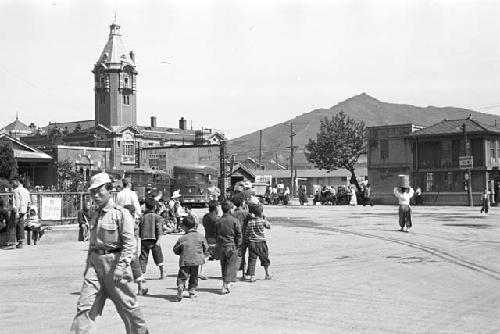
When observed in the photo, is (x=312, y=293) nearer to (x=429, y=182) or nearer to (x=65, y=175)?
(x=429, y=182)

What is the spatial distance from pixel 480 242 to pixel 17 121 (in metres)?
135

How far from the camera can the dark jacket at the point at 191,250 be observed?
31.3ft

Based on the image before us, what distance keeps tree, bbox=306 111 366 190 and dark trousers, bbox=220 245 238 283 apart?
188 ft

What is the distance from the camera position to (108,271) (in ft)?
20.7

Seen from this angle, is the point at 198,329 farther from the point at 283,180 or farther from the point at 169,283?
the point at 283,180

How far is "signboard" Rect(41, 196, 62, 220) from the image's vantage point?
21.2m

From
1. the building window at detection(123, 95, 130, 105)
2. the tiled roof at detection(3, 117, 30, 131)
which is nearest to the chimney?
the building window at detection(123, 95, 130, 105)

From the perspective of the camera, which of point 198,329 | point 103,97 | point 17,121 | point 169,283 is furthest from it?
point 17,121

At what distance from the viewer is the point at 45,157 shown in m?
54.0

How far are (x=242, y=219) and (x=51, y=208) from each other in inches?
456

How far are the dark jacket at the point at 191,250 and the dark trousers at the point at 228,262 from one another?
518mm

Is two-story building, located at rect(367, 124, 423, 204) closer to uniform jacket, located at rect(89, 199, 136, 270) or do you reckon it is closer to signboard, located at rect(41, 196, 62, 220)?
signboard, located at rect(41, 196, 62, 220)

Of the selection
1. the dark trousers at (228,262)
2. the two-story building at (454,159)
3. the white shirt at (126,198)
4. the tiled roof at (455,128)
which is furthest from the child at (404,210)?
the tiled roof at (455,128)

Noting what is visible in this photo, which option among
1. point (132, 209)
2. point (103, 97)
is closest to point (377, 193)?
point (132, 209)
